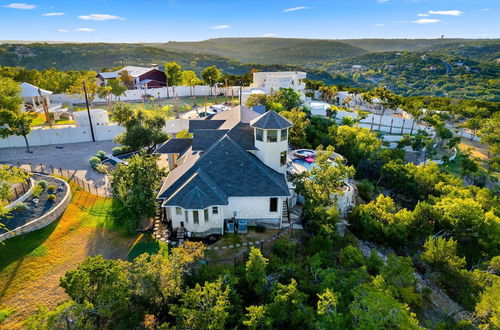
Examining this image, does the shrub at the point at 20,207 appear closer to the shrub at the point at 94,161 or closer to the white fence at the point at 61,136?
the shrub at the point at 94,161

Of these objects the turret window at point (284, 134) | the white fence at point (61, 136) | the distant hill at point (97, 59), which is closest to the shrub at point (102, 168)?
the white fence at point (61, 136)

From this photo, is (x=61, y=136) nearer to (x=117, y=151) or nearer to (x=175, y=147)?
(x=117, y=151)

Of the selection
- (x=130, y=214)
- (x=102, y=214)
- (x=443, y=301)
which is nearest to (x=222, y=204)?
(x=130, y=214)

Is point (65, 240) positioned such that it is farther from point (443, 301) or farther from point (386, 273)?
point (443, 301)

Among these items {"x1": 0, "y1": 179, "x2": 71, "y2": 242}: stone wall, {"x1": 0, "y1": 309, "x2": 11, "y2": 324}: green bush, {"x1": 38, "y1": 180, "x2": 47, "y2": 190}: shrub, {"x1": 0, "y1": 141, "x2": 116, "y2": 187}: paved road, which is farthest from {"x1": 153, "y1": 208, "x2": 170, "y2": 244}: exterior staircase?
{"x1": 38, "y1": 180, "x2": 47, "y2": 190}: shrub

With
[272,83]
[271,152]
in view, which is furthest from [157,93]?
[271,152]

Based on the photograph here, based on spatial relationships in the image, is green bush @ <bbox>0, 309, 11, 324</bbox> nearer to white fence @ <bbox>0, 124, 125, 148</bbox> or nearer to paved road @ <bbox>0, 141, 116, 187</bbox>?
paved road @ <bbox>0, 141, 116, 187</bbox>

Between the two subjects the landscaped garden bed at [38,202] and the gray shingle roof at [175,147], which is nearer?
the landscaped garden bed at [38,202]
